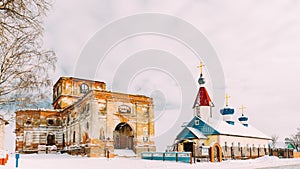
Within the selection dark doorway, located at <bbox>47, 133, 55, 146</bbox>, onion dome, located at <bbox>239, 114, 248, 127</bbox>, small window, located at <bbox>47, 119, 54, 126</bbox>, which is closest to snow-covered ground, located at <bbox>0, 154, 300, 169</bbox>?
dark doorway, located at <bbox>47, 133, 55, 146</bbox>

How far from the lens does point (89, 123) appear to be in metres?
31.8

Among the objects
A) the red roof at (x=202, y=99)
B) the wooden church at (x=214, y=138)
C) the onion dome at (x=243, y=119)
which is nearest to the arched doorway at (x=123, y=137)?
the wooden church at (x=214, y=138)

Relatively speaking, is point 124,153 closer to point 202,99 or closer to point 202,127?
point 202,127

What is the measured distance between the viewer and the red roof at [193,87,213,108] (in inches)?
1754

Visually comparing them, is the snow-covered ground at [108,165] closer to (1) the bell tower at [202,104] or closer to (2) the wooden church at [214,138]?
(2) the wooden church at [214,138]

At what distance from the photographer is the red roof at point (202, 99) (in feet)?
146

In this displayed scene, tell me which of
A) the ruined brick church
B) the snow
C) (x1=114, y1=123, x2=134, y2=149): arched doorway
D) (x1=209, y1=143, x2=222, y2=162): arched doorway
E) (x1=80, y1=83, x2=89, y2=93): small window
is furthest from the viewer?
(x1=80, y1=83, x2=89, y2=93): small window

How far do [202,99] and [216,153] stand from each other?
1212 centimetres

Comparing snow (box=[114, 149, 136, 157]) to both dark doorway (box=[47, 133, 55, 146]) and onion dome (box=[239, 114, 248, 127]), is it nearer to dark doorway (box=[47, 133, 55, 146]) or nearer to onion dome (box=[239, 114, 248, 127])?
dark doorway (box=[47, 133, 55, 146])

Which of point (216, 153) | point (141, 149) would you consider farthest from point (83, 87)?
point (216, 153)

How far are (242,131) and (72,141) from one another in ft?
78.4

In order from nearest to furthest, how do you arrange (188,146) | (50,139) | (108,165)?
(108,165) → (188,146) → (50,139)

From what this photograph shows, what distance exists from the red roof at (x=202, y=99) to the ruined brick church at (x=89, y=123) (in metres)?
10.9

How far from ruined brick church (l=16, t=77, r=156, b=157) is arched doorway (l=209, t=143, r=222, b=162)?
6704 millimetres
